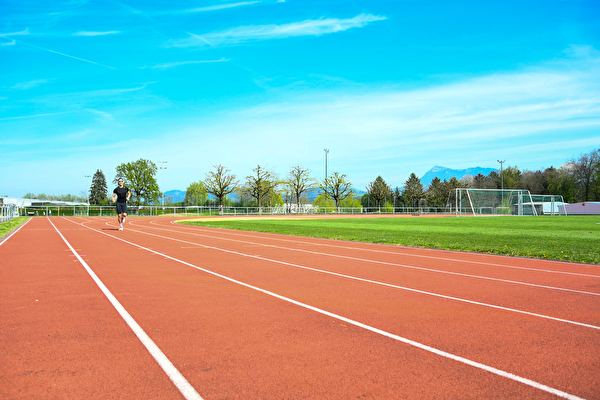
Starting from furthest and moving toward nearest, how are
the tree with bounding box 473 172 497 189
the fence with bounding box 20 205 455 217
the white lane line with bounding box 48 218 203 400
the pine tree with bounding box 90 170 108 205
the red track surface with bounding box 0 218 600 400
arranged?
the pine tree with bounding box 90 170 108 205 → the tree with bounding box 473 172 497 189 → the fence with bounding box 20 205 455 217 → the red track surface with bounding box 0 218 600 400 → the white lane line with bounding box 48 218 203 400

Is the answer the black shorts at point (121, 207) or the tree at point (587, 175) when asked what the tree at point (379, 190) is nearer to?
the tree at point (587, 175)

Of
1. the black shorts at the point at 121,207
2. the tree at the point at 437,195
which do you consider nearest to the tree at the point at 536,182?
the tree at the point at 437,195

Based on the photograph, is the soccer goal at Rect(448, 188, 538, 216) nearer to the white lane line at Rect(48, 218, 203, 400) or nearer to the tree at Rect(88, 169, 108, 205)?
the white lane line at Rect(48, 218, 203, 400)

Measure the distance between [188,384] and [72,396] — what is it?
81cm

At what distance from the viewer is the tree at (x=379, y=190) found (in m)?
79.9

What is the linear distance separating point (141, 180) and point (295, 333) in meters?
83.3

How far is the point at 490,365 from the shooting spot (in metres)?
3.52

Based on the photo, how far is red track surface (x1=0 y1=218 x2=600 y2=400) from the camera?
3127 mm

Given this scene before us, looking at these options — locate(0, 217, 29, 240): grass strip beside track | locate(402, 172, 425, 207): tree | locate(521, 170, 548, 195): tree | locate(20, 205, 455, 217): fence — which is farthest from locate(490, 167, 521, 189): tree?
locate(0, 217, 29, 240): grass strip beside track

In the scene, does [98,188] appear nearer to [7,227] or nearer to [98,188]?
[98,188]

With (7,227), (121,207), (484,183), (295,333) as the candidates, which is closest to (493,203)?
(121,207)

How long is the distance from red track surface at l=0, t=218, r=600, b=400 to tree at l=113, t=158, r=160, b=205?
76986 millimetres

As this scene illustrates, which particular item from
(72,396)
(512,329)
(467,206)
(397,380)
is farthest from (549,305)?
(467,206)

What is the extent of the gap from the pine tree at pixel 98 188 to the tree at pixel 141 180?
30428 millimetres
